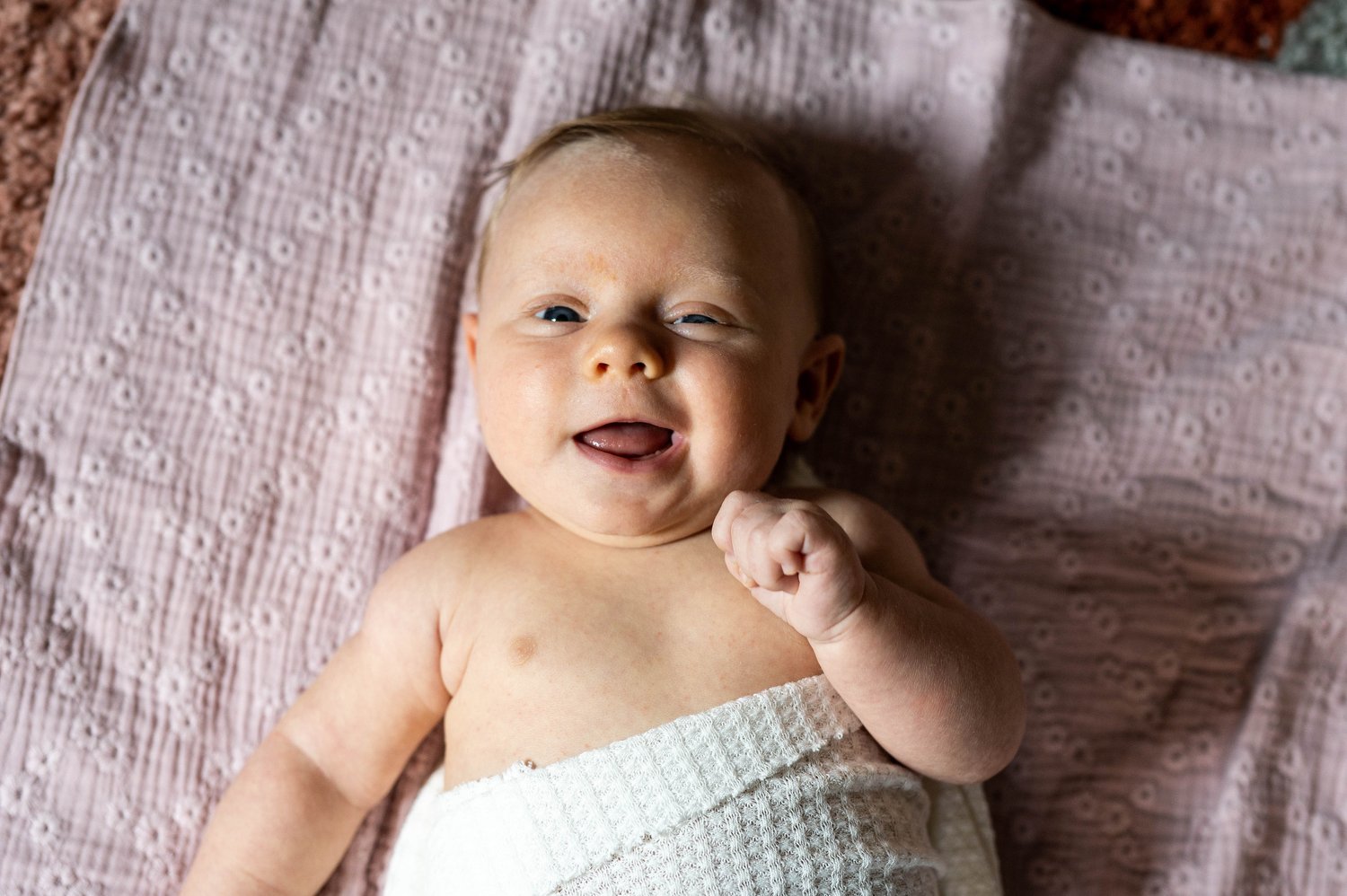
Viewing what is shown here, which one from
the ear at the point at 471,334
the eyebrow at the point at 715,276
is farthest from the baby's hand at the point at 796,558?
the ear at the point at 471,334

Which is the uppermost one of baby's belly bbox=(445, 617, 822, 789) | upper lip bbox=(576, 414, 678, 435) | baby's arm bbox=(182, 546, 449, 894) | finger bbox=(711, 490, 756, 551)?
upper lip bbox=(576, 414, 678, 435)

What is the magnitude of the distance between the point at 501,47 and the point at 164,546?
2.49ft

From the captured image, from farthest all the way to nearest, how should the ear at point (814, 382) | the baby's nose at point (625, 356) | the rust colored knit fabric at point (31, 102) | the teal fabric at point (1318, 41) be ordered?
1. the teal fabric at point (1318, 41)
2. the rust colored knit fabric at point (31, 102)
3. the ear at point (814, 382)
4. the baby's nose at point (625, 356)

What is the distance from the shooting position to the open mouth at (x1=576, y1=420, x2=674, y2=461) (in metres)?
1.14

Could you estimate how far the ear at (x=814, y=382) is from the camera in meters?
1.31

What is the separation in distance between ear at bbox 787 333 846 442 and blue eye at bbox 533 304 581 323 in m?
0.28

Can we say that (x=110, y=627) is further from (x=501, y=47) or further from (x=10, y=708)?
(x=501, y=47)

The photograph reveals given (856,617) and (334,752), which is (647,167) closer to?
(856,617)

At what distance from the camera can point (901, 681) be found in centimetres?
110

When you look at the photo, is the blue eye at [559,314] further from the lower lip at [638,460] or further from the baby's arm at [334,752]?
the baby's arm at [334,752]

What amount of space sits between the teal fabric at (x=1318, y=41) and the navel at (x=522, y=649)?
1.32 meters

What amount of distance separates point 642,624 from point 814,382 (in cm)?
36

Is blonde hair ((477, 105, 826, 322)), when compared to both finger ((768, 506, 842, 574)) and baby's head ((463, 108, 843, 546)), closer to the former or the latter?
baby's head ((463, 108, 843, 546))

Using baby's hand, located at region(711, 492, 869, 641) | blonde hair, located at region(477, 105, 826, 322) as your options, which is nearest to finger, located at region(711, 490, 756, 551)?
baby's hand, located at region(711, 492, 869, 641)
